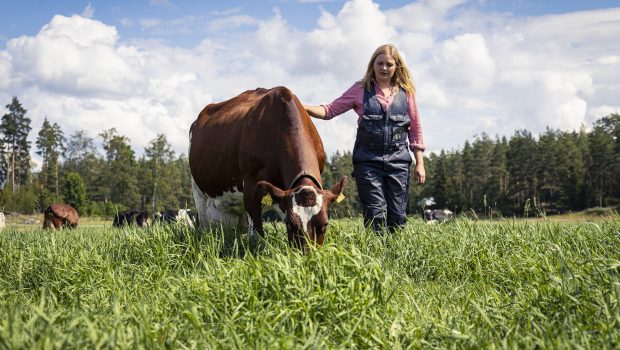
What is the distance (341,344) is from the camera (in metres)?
3.10

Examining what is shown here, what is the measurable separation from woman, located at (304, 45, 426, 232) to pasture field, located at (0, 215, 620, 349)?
57.4 inches

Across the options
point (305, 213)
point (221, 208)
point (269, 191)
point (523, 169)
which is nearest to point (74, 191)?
point (523, 169)

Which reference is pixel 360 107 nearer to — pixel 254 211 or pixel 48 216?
pixel 254 211

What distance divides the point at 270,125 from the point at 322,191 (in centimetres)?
155

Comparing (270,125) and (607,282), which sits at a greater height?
(270,125)

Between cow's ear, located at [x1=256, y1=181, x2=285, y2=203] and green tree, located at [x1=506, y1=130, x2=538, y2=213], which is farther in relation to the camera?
green tree, located at [x1=506, y1=130, x2=538, y2=213]

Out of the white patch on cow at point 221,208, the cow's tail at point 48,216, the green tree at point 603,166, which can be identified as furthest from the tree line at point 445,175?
the white patch on cow at point 221,208

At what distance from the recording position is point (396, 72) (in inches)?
293

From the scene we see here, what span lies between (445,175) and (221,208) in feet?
291

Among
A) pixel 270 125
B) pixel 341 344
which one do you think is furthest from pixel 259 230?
pixel 341 344

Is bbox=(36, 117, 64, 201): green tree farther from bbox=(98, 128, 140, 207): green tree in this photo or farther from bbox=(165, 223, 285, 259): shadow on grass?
bbox=(165, 223, 285, 259): shadow on grass

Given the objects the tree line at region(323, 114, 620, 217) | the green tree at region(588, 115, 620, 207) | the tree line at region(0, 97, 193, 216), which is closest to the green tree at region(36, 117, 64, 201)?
the tree line at region(0, 97, 193, 216)

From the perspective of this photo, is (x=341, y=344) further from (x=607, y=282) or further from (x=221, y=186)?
(x=221, y=186)

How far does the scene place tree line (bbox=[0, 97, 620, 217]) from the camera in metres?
85.8
